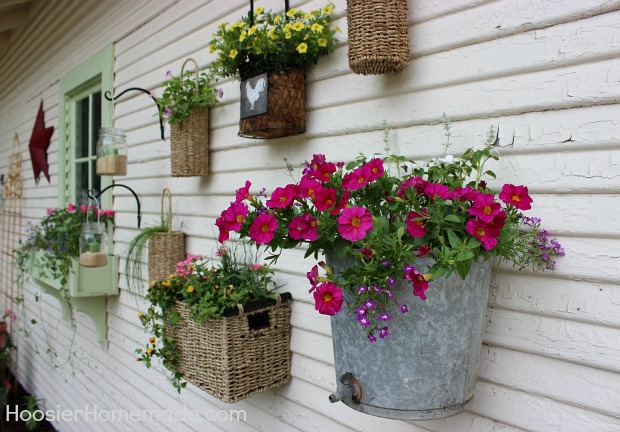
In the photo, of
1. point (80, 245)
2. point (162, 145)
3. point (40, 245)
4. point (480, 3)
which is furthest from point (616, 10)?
point (40, 245)

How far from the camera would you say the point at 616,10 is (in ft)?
3.53

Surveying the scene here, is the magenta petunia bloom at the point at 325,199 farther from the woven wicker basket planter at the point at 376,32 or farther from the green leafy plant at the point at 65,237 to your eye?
the green leafy plant at the point at 65,237

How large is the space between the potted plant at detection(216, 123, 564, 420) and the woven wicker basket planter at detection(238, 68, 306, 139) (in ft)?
1.61

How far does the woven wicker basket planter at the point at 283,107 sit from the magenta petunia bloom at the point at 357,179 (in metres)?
0.62

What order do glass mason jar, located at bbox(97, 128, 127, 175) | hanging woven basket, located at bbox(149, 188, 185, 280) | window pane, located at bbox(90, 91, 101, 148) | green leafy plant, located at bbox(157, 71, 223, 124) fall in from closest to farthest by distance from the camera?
green leafy plant, located at bbox(157, 71, 223, 124)
hanging woven basket, located at bbox(149, 188, 185, 280)
glass mason jar, located at bbox(97, 128, 127, 175)
window pane, located at bbox(90, 91, 101, 148)

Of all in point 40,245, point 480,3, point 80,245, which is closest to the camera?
point 480,3

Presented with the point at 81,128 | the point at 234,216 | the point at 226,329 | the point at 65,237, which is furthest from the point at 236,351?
the point at 81,128

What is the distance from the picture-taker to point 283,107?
1.66 metres

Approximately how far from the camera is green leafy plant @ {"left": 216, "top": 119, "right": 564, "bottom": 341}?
1.01 metres

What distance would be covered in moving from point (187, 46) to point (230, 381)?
1.71m

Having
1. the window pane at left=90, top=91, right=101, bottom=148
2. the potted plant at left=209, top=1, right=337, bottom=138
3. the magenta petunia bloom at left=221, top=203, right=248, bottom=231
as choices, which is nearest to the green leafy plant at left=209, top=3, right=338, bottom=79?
the potted plant at left=209, top=1, right=337, bottom=138

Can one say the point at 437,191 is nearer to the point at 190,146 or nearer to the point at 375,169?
the point at 375,169

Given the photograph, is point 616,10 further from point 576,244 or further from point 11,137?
point 11,137

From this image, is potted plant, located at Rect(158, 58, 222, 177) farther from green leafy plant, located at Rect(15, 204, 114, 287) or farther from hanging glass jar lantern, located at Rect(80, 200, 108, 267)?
green leafy plant, located at Rect(15, 204, 114, 287)
